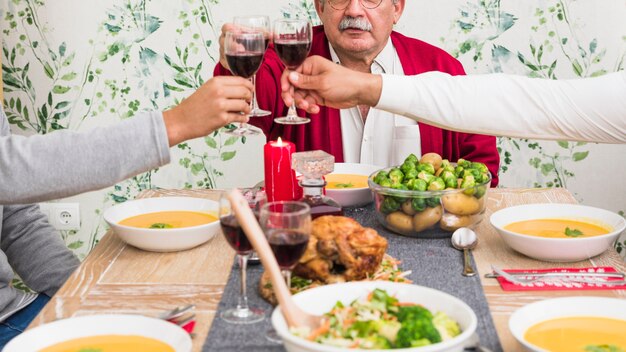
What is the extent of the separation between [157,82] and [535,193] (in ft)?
6.10

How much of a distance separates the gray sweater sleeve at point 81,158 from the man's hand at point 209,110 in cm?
7

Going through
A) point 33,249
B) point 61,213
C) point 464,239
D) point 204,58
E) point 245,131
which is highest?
point 204,58

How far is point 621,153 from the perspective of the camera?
3.50 meters

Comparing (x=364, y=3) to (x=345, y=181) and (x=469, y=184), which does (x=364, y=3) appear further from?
(x=469, y=184)

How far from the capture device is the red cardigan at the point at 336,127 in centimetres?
278

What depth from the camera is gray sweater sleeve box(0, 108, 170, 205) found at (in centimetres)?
154

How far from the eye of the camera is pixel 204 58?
3490 mm

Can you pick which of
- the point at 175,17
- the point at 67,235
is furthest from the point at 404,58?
the point at 67,235

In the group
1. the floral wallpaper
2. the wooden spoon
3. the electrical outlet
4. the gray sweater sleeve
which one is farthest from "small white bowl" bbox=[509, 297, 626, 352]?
the electrical outlet

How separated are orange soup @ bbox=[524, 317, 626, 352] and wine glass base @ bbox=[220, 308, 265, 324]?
1.46ft

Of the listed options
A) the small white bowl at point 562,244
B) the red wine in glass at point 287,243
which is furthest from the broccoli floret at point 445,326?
the small white bowl at point 562,244

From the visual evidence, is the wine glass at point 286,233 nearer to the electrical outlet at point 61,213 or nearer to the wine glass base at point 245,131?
the wine glass base at point 245,131

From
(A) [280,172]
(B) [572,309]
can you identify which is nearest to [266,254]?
(B) [572,309]

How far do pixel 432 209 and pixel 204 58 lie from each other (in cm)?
195
